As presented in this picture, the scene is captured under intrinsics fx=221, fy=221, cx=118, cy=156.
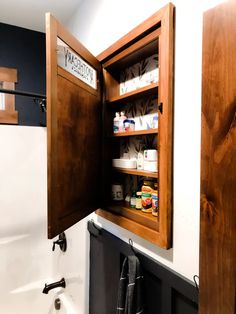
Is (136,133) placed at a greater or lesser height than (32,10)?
lesser

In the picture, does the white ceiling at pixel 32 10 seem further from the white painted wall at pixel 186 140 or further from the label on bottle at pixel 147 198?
the label on bottle at pixel 147 198

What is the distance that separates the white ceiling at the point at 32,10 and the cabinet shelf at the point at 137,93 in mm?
984

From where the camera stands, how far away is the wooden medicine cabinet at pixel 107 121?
866 mm

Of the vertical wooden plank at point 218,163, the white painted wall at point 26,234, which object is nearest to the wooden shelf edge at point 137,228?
the vertical wooden plank at point 218,163

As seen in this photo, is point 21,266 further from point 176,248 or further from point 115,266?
point 176,248

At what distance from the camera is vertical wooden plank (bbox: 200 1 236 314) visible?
0.46m

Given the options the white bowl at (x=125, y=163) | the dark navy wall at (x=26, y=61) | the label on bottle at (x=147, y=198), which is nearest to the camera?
the label on bottle at (x=147, y=198)

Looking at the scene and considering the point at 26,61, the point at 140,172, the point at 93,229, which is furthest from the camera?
the point at 26,61

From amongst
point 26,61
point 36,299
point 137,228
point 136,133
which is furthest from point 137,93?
point 36,299

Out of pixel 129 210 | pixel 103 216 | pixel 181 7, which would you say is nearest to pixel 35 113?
pixel 103 216

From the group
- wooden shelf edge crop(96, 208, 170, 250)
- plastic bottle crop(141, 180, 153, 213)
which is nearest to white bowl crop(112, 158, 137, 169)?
plastic bottle crop(141, 180, 153, 213)

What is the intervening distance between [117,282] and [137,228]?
0.42 metres

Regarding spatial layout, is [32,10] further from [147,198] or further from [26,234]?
[26,234]

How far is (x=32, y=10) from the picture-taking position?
5.93 feet
